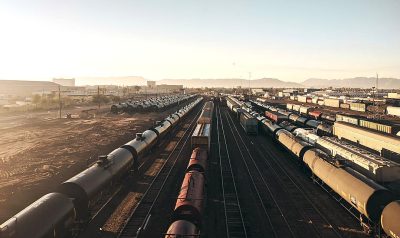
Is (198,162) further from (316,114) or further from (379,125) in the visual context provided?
(316,114)

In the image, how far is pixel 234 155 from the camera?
134 ft

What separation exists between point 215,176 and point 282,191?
281 inches

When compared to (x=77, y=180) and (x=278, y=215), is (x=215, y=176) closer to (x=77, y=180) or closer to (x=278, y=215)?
(x=278, y=215)

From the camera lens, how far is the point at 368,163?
25.1 metres

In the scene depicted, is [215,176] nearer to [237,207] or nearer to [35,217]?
[237,207]

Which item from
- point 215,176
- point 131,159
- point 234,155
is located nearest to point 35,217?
point 131,159

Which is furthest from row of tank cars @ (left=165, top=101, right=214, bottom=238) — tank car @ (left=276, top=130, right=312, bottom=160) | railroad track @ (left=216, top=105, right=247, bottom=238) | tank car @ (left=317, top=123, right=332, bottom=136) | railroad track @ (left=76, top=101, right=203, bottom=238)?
tank car @ (left=317, top=123, right=332, bottom=136)

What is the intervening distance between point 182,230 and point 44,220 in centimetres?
700

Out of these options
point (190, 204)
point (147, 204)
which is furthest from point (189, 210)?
point (147, 204)

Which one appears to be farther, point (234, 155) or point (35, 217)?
point (234, 155)

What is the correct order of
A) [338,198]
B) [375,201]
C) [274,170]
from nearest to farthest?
[375,201]
[338,198]
[274,170]

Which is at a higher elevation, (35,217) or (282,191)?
(35,217)

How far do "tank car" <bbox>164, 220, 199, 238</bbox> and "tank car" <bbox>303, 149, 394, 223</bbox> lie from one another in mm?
11746

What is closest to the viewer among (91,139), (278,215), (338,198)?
(278,215)
